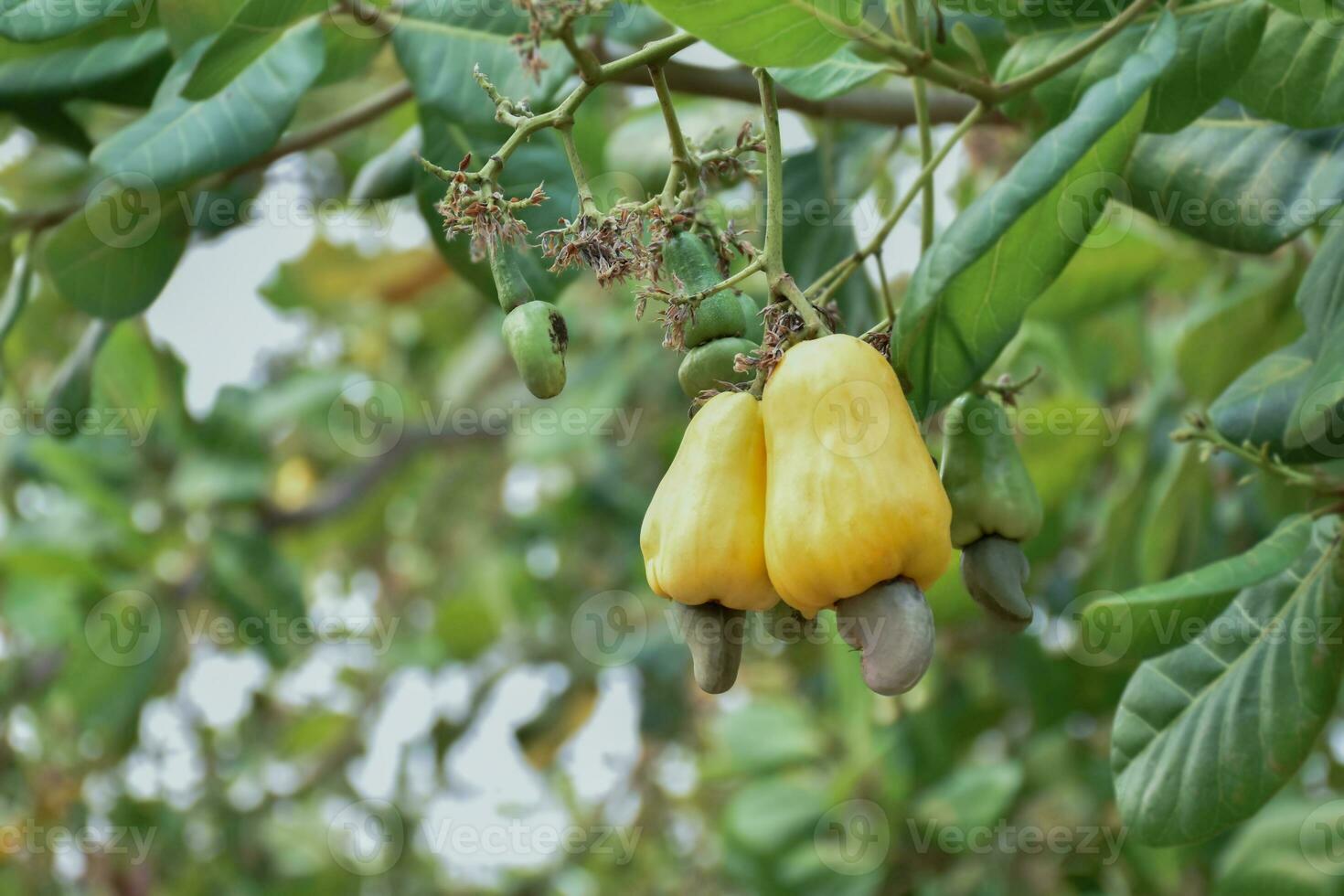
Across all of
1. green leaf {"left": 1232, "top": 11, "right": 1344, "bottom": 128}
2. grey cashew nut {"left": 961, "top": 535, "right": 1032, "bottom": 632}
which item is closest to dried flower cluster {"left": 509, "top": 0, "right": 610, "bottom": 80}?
grey cashew nut {"left": 961, "top": 535, "right": 1032, "bottom": 632}

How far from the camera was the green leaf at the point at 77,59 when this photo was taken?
161cm

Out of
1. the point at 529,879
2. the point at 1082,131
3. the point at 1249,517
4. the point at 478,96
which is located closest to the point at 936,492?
the point at 1082,131

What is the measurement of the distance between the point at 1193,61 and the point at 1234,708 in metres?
0.61

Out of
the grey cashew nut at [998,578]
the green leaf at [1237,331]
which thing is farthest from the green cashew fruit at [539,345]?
the green leaf at [1237,331]

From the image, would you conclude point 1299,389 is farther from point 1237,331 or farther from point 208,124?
point 208,124

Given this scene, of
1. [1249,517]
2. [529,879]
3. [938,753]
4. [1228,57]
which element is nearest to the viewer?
[1228,57]

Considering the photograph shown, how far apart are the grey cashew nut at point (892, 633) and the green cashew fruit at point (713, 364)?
221 mm

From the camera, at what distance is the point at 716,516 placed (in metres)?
1.00

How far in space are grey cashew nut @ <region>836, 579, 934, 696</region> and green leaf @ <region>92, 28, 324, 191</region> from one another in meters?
0.83

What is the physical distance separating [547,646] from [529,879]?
1.21 m

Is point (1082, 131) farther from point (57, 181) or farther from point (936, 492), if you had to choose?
point (57, 181)

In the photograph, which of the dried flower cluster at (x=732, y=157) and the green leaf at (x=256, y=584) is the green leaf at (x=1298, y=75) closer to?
the dried flower cluster at (x=732, y=157)

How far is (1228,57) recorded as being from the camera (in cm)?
123

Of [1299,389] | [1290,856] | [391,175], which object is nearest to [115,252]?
[391,175]
